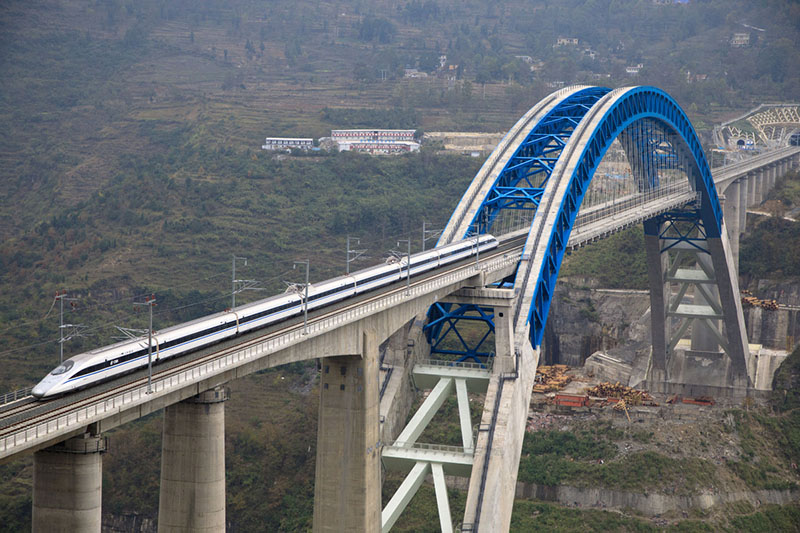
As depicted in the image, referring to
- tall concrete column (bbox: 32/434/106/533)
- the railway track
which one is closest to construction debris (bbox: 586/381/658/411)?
the railway track

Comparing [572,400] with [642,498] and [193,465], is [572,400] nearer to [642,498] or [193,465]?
[642,498]

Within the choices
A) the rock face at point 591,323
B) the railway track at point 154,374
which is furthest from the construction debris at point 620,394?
the railway track at point 154,374

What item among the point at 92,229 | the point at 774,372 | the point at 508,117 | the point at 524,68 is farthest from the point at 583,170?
the point at 524,68

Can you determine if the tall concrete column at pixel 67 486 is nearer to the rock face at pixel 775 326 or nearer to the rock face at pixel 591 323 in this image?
the rock face at pixel 591 323

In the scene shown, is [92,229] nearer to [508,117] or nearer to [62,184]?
[62,184]

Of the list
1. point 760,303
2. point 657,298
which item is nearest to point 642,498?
point 657,298

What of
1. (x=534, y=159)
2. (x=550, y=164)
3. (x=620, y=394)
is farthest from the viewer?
(x=620, y=394)
